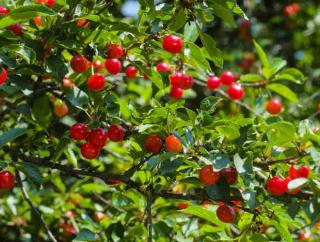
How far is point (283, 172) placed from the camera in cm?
220

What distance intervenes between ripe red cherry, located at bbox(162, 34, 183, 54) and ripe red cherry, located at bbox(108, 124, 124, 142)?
40 centimetres

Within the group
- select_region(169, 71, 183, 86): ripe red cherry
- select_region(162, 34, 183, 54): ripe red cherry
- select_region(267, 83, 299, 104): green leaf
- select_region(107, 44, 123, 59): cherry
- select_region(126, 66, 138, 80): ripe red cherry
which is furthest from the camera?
select_region(267, 83, 299, 104): green leaf

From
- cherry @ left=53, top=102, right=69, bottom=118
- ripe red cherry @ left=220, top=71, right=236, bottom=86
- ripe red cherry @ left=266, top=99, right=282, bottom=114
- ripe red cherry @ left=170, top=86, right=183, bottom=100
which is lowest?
ripe red cherry @ left=266, top=99, right=282, bottom=114

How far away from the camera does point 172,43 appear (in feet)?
7.77

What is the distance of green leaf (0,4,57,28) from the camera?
79.9 inches

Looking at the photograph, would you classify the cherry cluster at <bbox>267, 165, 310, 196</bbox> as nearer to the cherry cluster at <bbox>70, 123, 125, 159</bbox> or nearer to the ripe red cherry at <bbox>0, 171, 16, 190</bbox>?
the cherry cluster at <bbox>70, 123, 125, 159</bbox>

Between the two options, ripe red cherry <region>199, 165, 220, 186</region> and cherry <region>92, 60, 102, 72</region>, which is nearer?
ripe red cherry <region>199, 165, 220, 186</region>

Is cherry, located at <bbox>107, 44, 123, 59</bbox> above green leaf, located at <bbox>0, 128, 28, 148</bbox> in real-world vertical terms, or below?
above

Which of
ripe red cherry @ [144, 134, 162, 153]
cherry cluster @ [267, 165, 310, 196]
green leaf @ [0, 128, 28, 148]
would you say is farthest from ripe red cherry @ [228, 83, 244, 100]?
green leaf @ [0, 128, 28, 148]

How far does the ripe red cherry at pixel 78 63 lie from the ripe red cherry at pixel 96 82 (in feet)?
0.20

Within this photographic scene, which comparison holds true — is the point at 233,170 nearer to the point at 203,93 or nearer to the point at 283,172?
the point at 283,172

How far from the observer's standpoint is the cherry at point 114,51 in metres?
2.51

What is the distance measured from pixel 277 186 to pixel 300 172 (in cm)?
11

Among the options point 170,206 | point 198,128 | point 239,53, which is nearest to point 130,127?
point 198,128
